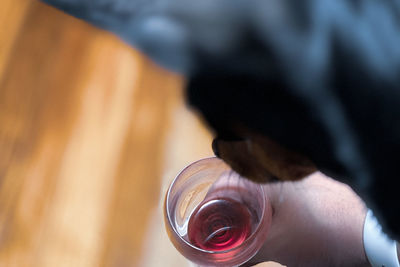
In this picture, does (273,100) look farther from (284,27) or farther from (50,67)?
(50,67)

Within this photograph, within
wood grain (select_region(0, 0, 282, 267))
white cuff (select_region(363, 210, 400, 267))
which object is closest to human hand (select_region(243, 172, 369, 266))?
white cuff (select_region(363, 210, 400, 267))

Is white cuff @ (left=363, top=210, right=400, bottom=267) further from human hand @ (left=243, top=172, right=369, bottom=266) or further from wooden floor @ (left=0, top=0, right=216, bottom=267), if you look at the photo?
wooden floor @ (left=0, top=0, right=216, bottom=267)

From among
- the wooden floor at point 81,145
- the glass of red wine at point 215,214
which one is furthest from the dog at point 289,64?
the wooden floor at point 81,145

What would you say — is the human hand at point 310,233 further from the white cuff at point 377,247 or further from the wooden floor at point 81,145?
the wooden floor at point 81,145

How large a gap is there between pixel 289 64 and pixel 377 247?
42 centimetres

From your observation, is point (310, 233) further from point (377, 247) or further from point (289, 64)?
point (289, 64)

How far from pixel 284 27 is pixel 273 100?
0.17ft

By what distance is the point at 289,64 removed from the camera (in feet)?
1.03

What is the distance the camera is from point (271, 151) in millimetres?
416

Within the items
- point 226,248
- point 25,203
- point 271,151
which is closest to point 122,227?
point 25,203

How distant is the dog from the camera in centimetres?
29

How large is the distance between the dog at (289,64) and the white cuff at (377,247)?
0.89 ft

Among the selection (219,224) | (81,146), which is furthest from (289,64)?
(81,146)

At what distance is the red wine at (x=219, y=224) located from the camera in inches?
23.9
